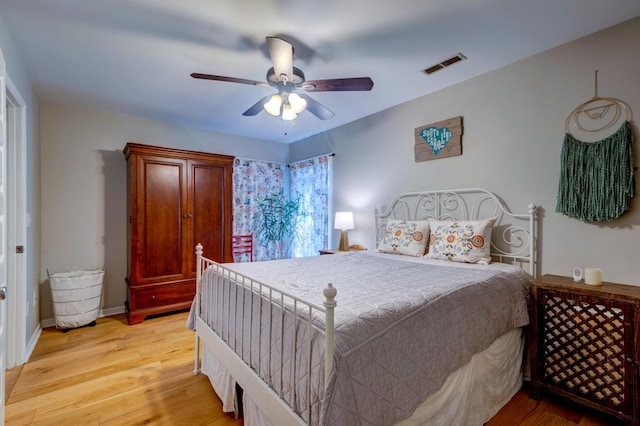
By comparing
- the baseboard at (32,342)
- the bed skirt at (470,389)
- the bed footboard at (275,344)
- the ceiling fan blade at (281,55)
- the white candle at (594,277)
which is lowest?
the baseboard at (32,342)

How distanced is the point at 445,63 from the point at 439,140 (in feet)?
2.47

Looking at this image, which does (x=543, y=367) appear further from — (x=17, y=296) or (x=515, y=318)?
(x=17, y=296)

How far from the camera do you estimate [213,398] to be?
195 centimetres

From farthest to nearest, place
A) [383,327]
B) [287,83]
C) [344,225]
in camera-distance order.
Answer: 1. [344,225]
2. [287,83]
3. [383,327]

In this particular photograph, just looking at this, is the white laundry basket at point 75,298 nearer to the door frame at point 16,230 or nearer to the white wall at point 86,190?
the white wall at point 86,190

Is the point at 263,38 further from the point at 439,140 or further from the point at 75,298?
the point at 75,298

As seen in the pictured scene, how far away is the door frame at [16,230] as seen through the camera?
2.26m

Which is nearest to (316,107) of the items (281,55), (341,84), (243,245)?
(341,84)

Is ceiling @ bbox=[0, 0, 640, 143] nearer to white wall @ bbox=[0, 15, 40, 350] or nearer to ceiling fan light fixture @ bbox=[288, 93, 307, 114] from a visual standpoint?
white wall @ bbox=[0, 15, 40, 350]

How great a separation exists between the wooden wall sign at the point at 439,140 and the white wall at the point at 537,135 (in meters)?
0.06

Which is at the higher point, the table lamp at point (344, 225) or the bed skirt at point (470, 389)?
the table lamp at point (344, 225)

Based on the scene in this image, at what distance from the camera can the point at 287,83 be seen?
2209mm

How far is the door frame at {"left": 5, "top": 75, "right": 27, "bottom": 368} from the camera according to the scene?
2.26 metres

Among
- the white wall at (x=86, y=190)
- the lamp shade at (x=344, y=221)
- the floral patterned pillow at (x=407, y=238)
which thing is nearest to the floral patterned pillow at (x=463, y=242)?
the floral patterned pillow at (x=407, y=238)
